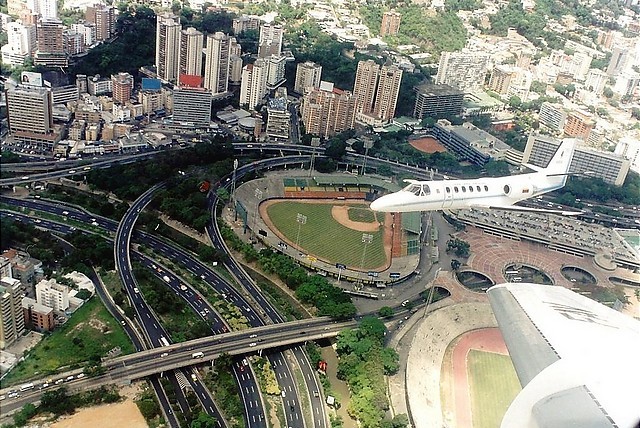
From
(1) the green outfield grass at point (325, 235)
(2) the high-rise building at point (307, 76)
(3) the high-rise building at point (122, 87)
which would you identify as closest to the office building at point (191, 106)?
(3) the high-rise building at point (122, 87)

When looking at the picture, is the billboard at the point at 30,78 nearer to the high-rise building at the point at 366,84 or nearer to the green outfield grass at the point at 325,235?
the green outfield grass at the point at 325,235

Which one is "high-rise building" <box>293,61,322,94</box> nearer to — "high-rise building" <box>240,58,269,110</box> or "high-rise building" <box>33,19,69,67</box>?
"high-rise building" <box>240,58,269,110</box>

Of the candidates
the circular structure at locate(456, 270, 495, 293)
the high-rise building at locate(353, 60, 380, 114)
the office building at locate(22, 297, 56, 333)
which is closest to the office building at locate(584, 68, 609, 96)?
the high-rise building at locate(353, 60, 380, 114)

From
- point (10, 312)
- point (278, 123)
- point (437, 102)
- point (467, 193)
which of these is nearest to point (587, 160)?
point (437, 102)

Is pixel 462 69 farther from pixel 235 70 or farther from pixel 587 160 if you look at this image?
pixel 235 70

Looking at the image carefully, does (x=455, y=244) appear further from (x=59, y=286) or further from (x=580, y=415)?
(x=580, y=415)
